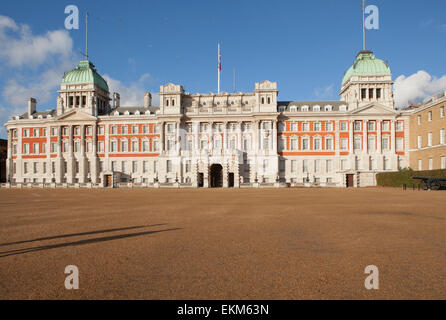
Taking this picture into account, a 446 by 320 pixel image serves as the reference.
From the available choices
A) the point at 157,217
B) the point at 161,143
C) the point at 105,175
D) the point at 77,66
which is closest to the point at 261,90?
the point at 161,143

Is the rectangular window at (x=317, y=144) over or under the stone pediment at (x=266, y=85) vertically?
under

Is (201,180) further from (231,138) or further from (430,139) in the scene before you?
(430,139)

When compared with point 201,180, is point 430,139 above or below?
above

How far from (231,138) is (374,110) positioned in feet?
96.0

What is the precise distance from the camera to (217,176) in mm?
60500

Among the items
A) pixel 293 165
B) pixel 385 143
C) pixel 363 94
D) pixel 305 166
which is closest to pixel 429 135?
pixel 385 143

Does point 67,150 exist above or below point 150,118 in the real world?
below

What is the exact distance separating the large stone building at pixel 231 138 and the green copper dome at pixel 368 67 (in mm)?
209

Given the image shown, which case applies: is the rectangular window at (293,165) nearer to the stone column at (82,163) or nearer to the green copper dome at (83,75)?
the stone column at (82,163)

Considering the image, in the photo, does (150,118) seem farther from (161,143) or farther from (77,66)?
(77,66)

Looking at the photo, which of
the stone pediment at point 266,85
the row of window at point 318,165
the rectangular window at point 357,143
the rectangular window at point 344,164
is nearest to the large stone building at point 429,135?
the row of window at point 318,165

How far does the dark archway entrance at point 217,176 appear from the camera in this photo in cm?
5979
